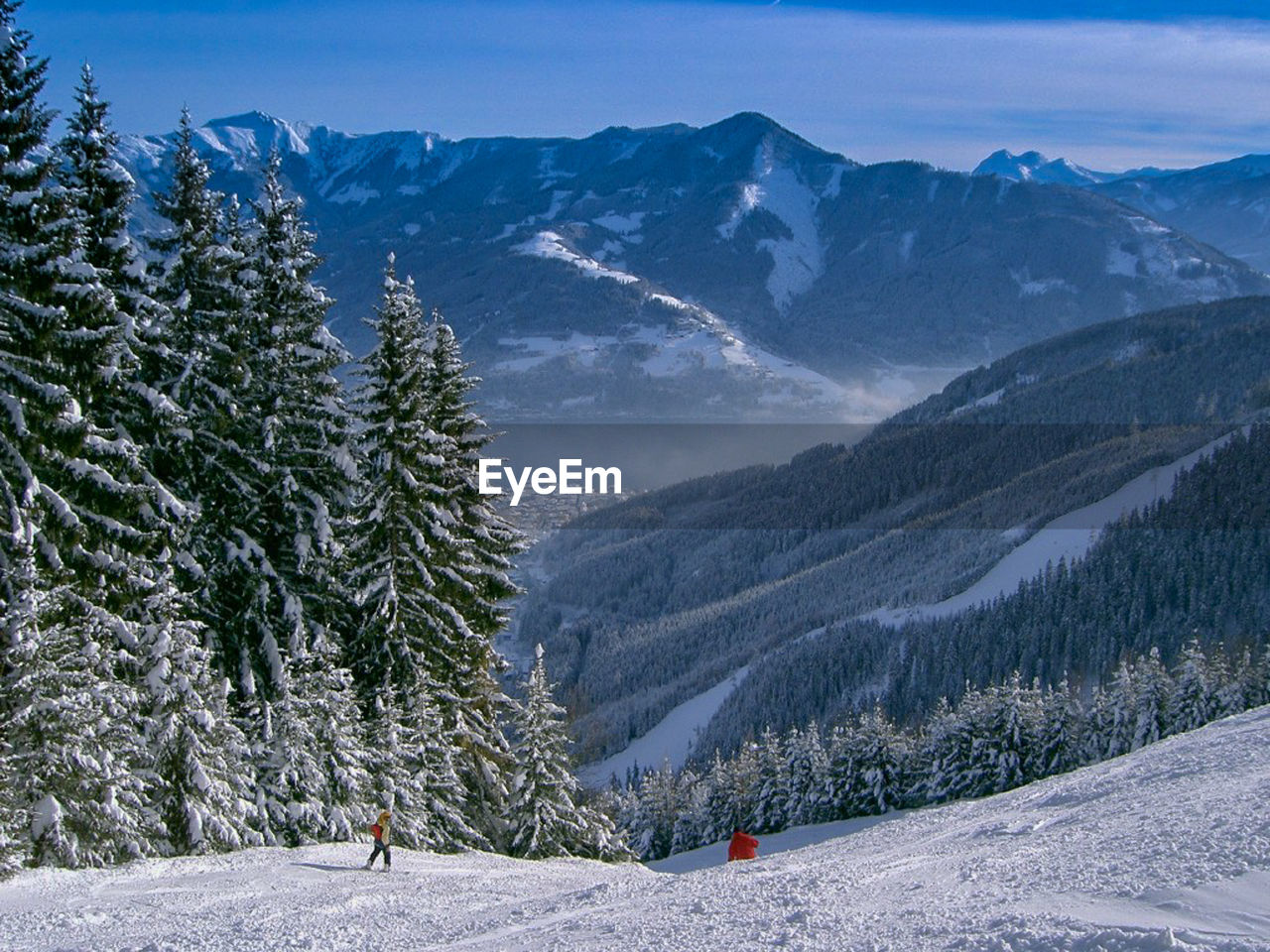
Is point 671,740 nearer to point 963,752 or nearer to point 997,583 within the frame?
point 997,583

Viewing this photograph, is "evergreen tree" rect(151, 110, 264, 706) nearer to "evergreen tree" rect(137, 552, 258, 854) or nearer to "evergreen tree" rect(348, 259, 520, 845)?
"evergreen tree" rect(137, 552, 258, 854)

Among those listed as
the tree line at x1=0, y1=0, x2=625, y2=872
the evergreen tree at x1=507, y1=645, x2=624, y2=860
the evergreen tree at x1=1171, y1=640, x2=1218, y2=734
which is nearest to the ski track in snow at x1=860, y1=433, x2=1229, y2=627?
the evergreen tree at x1=1171, y1=640, x2=1218, y2=734

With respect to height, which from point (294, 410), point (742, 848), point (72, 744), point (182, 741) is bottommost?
point (742, 848)

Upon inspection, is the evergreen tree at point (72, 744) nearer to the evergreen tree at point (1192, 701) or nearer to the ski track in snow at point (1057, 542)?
the evergreen tree at point (1192, 701)

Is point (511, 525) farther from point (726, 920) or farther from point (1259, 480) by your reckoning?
point (1259, 480)

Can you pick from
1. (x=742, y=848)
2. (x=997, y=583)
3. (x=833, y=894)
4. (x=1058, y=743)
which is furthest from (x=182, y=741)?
(x=997, y=583)

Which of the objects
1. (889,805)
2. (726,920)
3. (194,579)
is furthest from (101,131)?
(889,805)
